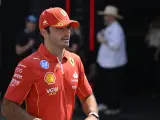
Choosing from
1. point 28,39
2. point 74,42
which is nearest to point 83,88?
point 74,42

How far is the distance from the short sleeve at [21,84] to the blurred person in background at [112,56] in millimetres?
4876

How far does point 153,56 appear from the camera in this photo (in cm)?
1059

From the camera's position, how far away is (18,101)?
3379 millimetres

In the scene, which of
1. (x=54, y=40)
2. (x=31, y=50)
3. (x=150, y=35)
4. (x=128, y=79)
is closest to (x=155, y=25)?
(x=150, y=35)

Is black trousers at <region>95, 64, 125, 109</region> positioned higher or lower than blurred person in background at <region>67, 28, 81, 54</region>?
lower

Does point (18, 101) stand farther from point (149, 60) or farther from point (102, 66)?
point (149, 60)

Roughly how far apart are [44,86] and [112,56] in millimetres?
4951

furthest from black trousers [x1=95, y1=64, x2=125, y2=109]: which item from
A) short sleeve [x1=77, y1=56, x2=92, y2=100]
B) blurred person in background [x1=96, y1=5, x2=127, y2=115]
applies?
short sleeve [x1=77, y1=56, x2=92, y2=100]

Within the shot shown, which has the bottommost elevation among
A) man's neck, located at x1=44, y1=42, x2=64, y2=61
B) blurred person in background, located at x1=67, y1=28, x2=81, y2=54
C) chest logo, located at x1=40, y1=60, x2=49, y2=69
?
blurred person in background, located at x1=67, y1=28, x2=81, y2=54

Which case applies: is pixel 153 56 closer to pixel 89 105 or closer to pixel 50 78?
A: pixel 89 105

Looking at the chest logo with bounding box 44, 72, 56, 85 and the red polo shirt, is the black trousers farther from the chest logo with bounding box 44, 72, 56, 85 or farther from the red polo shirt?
the chest logo with bounding box 44, 72, 56, 85

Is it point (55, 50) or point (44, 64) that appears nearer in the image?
point (44, 64)

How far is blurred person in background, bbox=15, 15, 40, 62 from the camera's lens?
8.25 meters

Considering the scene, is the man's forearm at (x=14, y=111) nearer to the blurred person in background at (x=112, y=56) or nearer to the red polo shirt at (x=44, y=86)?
the red polo shirt at (x=44, y=86)
